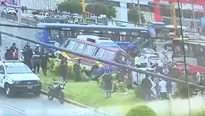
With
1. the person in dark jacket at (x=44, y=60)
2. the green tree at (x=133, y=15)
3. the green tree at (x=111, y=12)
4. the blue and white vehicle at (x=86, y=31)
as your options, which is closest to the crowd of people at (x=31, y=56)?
the person in dark jacket at (x=44, y=60)

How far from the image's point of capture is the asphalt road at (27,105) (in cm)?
465

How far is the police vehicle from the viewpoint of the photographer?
15.3 feet

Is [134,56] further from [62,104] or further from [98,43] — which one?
[62,104]

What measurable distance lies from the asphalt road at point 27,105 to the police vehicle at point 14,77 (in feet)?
0.22

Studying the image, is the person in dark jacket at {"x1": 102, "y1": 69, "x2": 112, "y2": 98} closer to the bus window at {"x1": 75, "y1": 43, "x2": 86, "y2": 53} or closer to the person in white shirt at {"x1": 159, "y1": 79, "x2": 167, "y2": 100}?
the bus window at {"x1": 75, "y1": 43, "x2": 86, "y2": 53}

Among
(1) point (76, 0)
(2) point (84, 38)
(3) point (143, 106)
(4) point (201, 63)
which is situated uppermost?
(1) point (76, 0)

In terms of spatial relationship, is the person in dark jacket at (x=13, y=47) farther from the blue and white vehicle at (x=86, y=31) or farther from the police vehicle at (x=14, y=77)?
the blue and white vehicle at (x=86, y=31)

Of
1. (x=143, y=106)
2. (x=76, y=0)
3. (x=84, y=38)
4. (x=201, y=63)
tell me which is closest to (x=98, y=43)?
(x=84, y=38)

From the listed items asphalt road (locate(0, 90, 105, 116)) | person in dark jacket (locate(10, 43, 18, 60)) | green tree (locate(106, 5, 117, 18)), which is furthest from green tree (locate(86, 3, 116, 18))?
asphalt road (locate(0, 90, 105, 116))

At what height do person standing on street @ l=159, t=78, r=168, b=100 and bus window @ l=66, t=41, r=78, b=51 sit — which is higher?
bus window @ l=66, t=41, r=78, b=51

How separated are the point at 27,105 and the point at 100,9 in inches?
45.0

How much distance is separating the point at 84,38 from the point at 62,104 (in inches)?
26.0

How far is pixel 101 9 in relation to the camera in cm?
486

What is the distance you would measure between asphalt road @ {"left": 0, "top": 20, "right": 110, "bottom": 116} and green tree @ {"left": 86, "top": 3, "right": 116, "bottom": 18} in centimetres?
60
